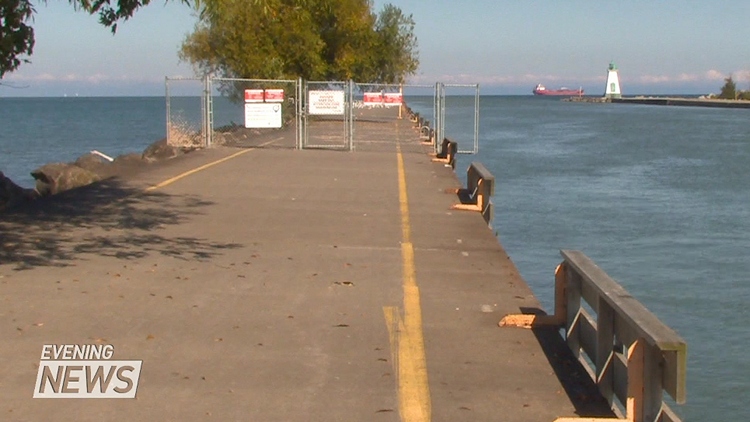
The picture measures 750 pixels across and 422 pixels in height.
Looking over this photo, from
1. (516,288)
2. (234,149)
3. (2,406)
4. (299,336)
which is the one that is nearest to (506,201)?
(234,149)

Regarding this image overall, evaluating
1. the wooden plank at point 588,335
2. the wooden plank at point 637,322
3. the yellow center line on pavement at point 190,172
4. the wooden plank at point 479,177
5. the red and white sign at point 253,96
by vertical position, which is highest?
the red and white sign at point 253,96

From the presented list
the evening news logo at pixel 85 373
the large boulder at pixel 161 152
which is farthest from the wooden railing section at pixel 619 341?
the large boulder at pixel 161 152

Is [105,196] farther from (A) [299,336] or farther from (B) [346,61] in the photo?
(B) [346,61]

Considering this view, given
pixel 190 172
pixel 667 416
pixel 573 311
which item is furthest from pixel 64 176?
pixel 667 416

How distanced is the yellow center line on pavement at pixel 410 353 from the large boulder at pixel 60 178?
38.0 feet

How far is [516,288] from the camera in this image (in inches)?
406

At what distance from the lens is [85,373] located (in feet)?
23.8

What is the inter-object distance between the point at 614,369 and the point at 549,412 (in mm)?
502

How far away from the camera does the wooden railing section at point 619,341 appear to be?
18.9 ft

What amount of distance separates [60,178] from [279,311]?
13.7 m

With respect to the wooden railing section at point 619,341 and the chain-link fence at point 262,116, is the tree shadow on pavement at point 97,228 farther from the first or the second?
the chain-link fence at point 262,116

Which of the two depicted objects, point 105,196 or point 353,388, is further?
point 105,196

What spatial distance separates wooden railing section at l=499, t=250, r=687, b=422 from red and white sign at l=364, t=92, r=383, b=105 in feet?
87.1

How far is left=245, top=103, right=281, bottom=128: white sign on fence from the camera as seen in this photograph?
29.2m
